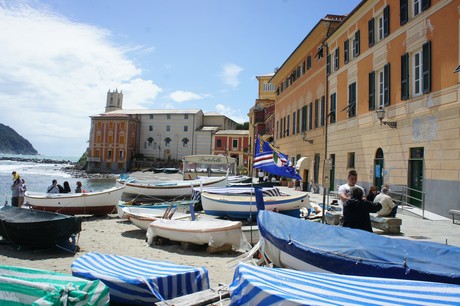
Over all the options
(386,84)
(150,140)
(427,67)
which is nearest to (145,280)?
(427,67)

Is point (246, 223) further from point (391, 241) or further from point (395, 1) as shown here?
point (395, 1)

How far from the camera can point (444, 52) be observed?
13547 mm

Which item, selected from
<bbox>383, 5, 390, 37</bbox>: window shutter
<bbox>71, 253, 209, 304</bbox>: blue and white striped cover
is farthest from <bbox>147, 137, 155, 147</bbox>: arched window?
<bbox>71, 253, 209, 304</bbox>: blue and white striped cover

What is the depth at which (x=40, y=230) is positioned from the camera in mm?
9531

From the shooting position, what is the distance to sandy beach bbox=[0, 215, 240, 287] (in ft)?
27.3

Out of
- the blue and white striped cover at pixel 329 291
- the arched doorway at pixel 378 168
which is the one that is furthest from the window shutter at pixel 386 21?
the blue and white striped cover at pixel 329 291

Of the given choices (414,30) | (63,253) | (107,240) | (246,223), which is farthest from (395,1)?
(63,253)

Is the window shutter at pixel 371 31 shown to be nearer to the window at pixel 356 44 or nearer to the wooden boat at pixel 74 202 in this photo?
the window at pixel 356 44

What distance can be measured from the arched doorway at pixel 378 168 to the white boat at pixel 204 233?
35.0 feet

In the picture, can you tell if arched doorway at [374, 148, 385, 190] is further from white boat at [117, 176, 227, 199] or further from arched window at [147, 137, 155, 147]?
arched window at [147, 137, 155, 147]

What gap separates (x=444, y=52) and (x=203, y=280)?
13.1m

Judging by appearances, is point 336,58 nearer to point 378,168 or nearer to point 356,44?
point 356,44

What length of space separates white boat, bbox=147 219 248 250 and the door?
28.9 ft

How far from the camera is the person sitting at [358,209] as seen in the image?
6.69 m
